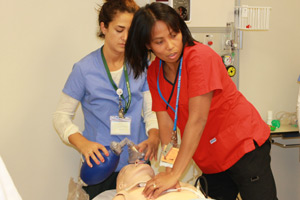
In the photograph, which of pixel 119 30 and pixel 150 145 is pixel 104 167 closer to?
pixel 150 145

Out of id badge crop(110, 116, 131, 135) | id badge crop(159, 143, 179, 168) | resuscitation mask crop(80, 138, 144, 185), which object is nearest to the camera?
id badge crop(159, 143, 179, 168)

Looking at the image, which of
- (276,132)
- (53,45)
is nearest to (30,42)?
(53,45)

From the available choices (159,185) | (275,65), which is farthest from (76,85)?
(275,65)

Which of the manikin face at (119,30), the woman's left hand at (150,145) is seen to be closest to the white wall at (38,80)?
the manikin face at (119,30)

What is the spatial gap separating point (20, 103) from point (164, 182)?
1.22 metres

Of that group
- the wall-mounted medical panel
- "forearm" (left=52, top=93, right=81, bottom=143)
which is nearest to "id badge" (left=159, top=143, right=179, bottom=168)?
"forearm" (left=52, top=93, right=81, bottom=143)

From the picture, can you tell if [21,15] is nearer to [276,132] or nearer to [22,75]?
[22,75]

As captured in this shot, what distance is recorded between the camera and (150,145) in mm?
1831

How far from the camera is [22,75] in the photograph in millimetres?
2182

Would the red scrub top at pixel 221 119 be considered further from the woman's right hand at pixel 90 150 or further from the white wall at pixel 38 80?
the white wall at pixel 38 80

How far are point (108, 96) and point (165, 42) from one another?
1.93 feet

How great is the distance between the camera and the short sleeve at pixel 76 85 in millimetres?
1880

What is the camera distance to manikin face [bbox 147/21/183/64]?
140 centimetres

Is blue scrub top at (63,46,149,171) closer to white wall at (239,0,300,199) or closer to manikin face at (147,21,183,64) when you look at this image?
manikin face at (147,21,183,64)
